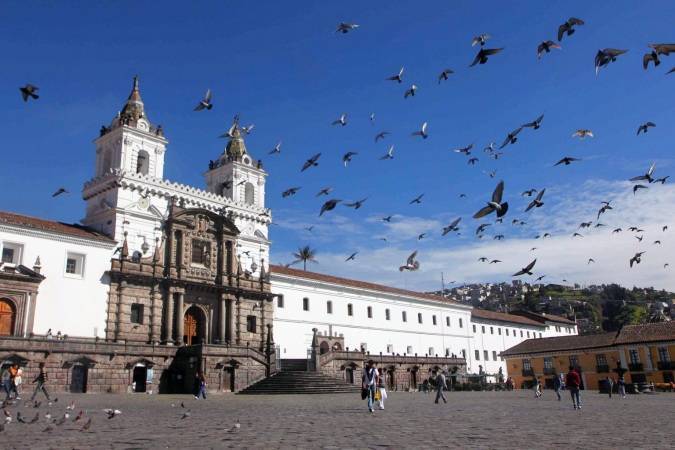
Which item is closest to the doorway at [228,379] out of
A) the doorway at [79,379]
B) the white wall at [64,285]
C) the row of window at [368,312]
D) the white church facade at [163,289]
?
the white church facade at [163,289]

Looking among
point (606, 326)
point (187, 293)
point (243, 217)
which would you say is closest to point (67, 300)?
point (187, 293)

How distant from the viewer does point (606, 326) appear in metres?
132

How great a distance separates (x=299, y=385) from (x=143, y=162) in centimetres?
2054

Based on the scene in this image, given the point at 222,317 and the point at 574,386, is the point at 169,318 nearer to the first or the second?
the point at 222,317

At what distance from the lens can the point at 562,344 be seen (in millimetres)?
65062

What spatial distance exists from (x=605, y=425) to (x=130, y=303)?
31.0 m

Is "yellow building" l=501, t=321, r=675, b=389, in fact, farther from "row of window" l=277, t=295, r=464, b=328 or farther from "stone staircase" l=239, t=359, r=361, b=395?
"stone staircase" l=239, t=359, r=361, b=395

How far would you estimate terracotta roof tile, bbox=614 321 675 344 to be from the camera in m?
55.8

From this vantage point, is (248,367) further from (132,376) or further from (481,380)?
(481,380)

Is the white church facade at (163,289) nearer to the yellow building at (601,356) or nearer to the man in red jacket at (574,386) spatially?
the yellow building at (601,356)

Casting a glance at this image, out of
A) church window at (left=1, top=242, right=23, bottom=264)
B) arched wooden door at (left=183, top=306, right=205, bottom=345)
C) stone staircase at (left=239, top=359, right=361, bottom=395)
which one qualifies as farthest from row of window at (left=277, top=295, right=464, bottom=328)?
church window at (left=1, top=242, right=23, bottom=264)

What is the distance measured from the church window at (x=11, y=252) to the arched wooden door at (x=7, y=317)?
106 inches

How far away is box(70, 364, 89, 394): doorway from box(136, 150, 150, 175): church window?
15943 mm

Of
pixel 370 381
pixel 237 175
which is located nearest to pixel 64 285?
pixel 237 175
